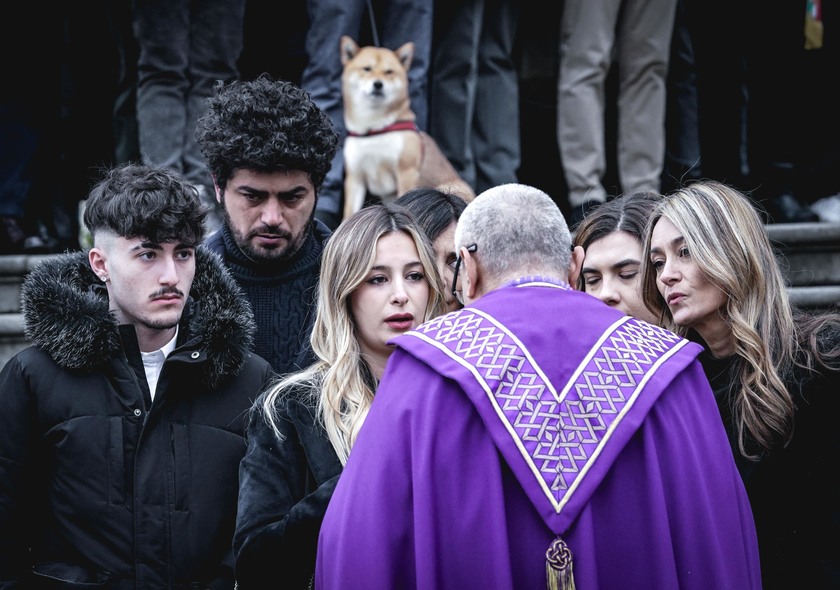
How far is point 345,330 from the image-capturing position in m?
3.04

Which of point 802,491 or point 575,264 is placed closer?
point 575,264

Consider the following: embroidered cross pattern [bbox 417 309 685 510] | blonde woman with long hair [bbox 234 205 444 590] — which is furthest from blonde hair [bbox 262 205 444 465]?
embroidered cross pattern [bbox 417 309 685 510]

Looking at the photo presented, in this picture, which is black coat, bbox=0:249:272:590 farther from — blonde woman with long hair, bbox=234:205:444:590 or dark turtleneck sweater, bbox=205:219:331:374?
dark turtleneck sweater, bbox=205:219:331:374

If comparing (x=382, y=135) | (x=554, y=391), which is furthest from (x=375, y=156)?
(x=554, y=391)

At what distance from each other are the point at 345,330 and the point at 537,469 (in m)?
1.01

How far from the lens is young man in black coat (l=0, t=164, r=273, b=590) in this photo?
280 centimetres

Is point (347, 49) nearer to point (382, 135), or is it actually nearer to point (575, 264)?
point (382, 135)

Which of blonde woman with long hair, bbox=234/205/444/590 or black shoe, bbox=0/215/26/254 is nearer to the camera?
blonde woman with long hair, bbox=234/205/444/590

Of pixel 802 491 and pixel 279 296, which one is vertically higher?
pixel 279 296

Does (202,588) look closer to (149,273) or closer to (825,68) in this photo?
(149,273)

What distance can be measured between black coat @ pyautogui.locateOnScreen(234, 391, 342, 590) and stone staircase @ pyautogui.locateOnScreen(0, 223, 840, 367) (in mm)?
2885

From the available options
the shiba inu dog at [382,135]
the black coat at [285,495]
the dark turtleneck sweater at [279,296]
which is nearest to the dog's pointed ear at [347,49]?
the shiba inu dog at [382,135]

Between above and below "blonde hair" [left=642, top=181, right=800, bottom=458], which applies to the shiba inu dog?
above

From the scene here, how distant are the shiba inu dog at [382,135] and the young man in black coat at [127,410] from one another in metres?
2.45
